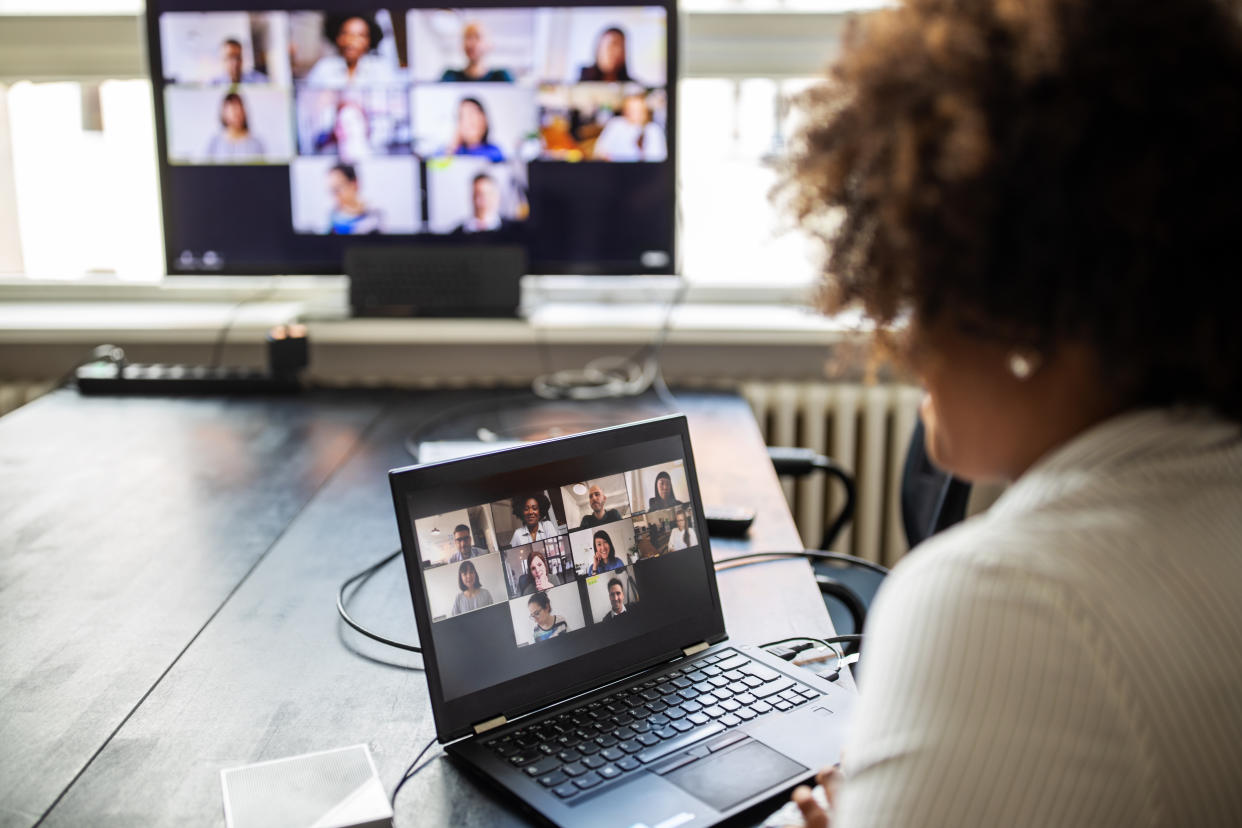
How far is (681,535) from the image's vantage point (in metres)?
1.05

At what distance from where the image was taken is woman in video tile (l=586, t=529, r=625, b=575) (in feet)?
3.23

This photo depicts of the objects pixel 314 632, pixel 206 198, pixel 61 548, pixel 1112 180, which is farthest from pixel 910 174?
pixel 206 198

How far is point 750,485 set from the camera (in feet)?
5.15

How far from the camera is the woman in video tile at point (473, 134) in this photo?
6.95 feet

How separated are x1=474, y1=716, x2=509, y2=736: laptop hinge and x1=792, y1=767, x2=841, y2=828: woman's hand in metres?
0.24

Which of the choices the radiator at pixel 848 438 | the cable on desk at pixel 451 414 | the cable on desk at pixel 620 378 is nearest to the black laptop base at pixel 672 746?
the cable on desk at pixel 451 414

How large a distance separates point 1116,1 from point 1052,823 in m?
0.40

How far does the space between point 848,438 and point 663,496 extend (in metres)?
1.41

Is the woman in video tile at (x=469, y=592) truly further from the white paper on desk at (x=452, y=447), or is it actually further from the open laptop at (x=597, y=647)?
the white paper on desk at (x=452, y=447)

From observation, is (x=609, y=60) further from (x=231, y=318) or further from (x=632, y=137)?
(x=231, y=318)

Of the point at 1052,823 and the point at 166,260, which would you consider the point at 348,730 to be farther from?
the point at 166,260

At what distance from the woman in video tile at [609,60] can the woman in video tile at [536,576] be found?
136 centimetres

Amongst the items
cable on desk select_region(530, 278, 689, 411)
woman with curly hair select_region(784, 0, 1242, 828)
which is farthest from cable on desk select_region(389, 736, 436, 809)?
cable on desk select_region(530, 278, 689, 411)

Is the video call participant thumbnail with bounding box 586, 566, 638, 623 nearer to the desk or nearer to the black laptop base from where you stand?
the black laptop base
